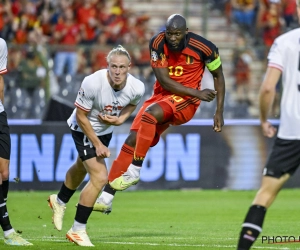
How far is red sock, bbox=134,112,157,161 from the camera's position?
9.41m

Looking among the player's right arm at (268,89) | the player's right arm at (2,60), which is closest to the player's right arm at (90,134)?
the player's right arm at (2,60)

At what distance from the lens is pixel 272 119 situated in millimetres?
16656

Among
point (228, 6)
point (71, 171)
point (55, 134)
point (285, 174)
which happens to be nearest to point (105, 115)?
point (71, 171)

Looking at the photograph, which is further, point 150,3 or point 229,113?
point 150,3

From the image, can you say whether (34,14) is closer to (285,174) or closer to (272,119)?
(272,119)

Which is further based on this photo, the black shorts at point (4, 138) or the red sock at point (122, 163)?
the red sock at point (122, 163)

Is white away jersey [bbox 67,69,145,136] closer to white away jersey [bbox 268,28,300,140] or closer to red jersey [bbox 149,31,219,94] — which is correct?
red jersey [bbox 149,31,219,94]

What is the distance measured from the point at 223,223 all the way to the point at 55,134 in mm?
5477

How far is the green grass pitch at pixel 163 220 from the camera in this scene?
9.00 m

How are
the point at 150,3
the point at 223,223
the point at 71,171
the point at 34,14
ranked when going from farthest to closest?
the point at 150,3 → the point at 34,14 → the point at 223,223 → the point at 71,171

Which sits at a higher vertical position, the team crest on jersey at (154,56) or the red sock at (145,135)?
the team crest on jersey at (154,56)

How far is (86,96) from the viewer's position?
893 centimetres

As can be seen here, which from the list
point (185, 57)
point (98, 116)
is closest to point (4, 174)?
point (98, 116)

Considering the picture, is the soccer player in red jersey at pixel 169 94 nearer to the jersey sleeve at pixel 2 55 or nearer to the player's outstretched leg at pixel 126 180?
the player's outstretched leg at pixel 126 180
